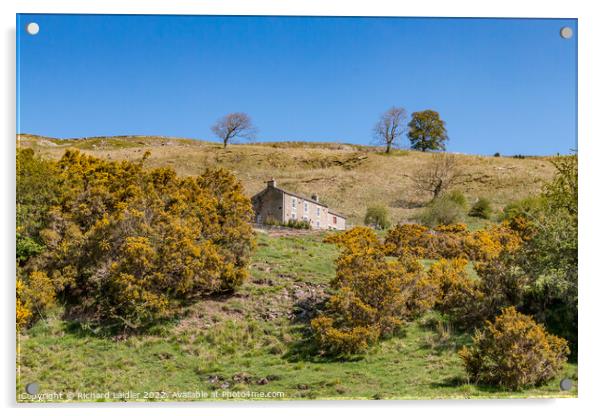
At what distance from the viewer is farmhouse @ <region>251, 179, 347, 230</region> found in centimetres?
3142

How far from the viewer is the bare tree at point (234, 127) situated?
15.6 metres

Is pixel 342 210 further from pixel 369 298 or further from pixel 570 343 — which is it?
pixel 570 343

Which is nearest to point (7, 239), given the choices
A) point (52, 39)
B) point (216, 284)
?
point (52, 39)

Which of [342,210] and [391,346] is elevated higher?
[342,210]

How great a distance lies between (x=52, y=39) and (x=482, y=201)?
2528 centimetres

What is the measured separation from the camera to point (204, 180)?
22016mm

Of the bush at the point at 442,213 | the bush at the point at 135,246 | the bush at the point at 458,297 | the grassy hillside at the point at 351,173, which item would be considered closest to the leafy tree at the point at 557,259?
the bush at the point at 458,297

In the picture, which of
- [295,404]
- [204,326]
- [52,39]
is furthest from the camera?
[204,326]

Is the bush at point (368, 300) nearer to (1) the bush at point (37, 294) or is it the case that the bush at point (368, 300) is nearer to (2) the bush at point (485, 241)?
(2) the bush at point (485, 241)

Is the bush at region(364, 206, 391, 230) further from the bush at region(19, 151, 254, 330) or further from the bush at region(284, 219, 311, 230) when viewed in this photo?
the bush at region(19, 151, 254, 330)

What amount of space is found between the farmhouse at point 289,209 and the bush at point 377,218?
137 centimetres

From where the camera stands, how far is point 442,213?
31.7 meters

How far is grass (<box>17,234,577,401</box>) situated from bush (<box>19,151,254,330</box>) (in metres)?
0.66

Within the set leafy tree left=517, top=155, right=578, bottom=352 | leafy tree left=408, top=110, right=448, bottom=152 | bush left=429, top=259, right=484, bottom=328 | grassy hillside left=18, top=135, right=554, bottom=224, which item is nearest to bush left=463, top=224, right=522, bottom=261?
bush left=429, top=259, right=484, bottom=328
